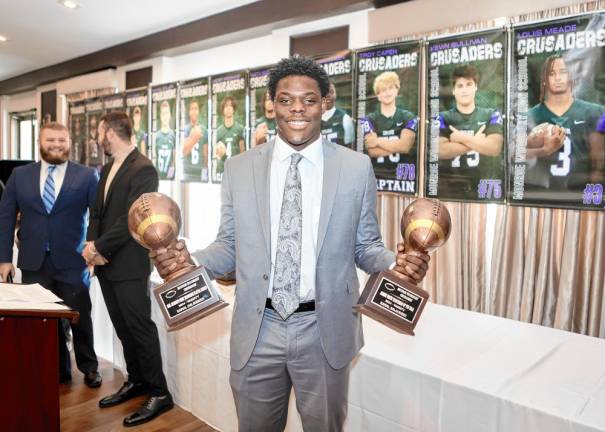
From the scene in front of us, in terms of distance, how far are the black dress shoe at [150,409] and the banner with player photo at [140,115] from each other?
3591 mm

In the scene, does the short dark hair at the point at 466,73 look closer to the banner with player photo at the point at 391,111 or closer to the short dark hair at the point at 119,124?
the banner with player photo at the point at 391,111

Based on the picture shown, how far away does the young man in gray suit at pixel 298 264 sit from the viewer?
4.41 feet

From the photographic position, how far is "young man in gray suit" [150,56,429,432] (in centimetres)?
134

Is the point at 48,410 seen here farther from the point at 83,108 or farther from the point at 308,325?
the point at 83,108

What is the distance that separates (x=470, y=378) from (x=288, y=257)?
2.48ft

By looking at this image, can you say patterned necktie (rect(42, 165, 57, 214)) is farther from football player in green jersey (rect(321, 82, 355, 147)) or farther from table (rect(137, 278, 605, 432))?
football player in green jersey (rect(321, 82, 355, 147))

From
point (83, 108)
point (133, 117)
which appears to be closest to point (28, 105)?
point (83, 108)

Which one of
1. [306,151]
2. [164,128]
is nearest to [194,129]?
[164,128]

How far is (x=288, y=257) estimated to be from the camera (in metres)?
1.35

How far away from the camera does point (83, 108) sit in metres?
6.84

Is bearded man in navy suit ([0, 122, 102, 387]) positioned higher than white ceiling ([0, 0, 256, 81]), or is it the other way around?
white ceiling ([0, 0, 256, 81])

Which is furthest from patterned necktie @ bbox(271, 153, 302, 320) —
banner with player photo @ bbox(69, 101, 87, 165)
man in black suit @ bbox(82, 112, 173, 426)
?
banner with player photo @ bbox(69, 101, 87, 165)

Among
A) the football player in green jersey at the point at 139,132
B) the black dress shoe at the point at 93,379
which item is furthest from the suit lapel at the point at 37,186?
the football player in green jersey at the point at 139,132

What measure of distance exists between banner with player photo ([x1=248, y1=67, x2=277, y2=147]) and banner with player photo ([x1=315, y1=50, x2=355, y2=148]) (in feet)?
2.54
